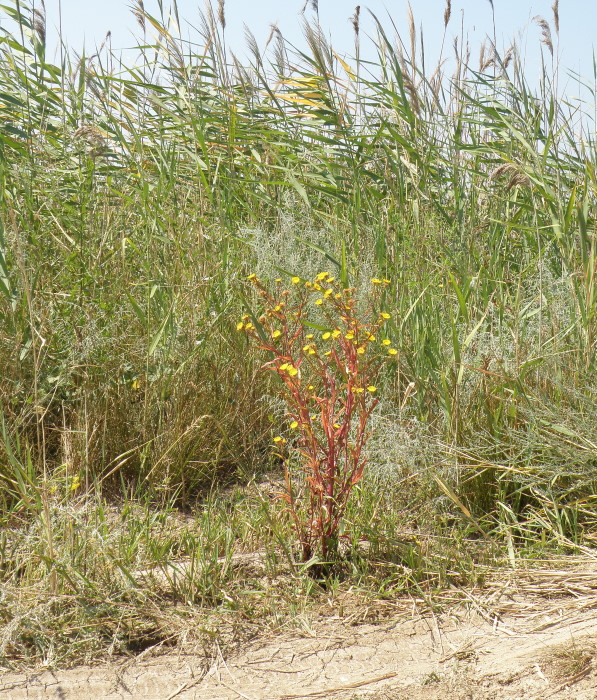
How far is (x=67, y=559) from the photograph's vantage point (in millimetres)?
1937

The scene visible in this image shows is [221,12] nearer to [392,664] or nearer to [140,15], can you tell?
[140,15]

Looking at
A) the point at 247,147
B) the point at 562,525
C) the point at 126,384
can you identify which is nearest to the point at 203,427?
→ the point at 126,384

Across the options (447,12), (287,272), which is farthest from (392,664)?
(447,12)

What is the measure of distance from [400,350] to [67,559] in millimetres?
1271

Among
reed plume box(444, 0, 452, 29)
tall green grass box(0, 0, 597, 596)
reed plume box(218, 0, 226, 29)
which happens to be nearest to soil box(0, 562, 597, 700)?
tall green grass box(0, 0, 597, 596)

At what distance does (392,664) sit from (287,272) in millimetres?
1545

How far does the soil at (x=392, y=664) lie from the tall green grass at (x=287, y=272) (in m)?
0.36

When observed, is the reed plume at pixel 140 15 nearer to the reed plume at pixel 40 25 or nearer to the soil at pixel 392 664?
the reed plume at pixel 40 25

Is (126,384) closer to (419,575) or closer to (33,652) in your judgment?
(33,652)

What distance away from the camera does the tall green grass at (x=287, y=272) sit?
2336 millimetres

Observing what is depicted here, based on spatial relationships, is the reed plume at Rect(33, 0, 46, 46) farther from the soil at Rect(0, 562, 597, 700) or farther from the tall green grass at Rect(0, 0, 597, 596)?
the soil at Rect(0, 562, 597, 700)

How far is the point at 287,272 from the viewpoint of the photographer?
9.27 ft

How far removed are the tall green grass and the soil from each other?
0.36 meters

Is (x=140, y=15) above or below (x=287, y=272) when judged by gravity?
above
